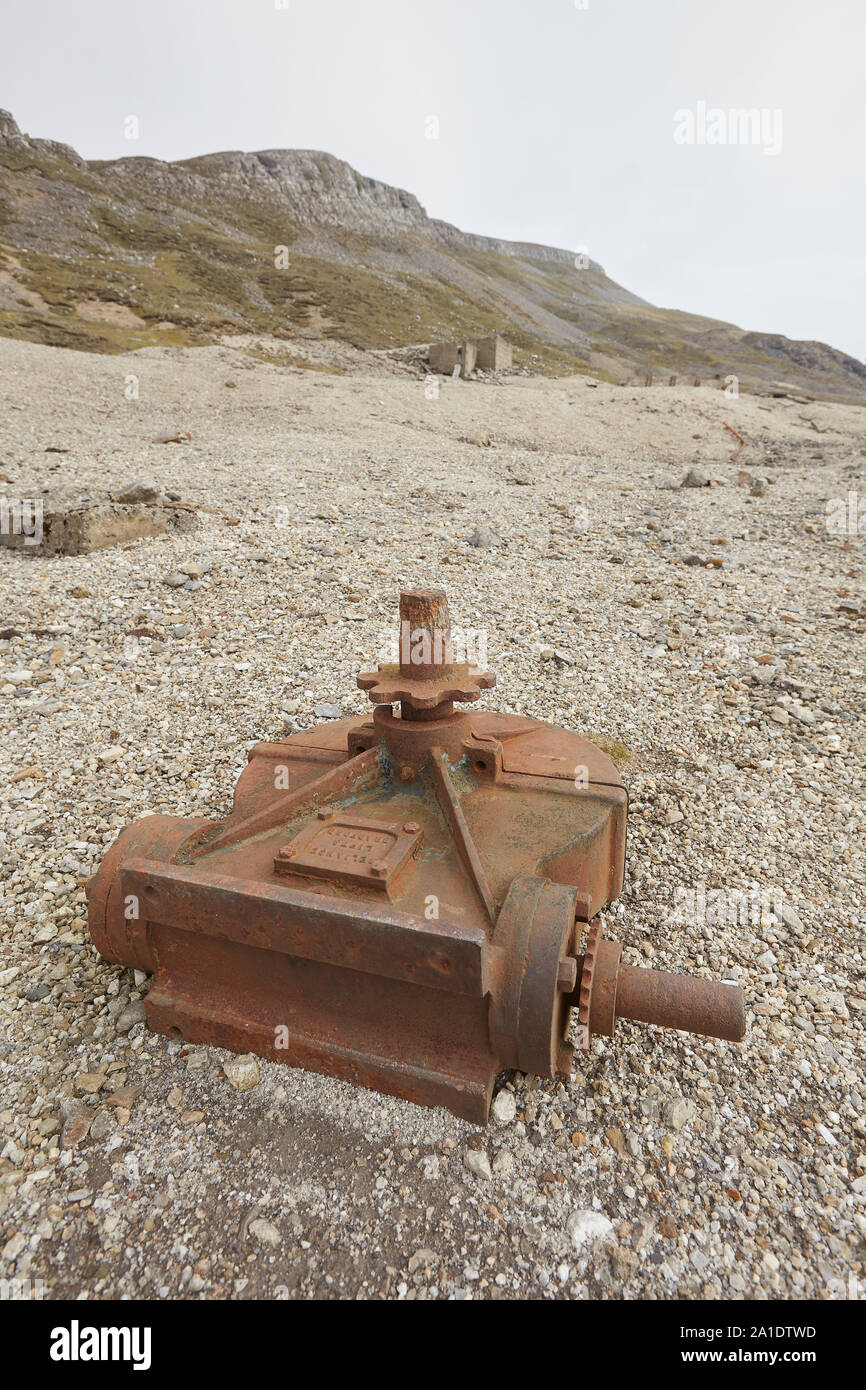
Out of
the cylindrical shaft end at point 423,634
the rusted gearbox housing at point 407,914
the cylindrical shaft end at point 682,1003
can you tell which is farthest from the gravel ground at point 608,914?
the cylindrical shaft end at point 423,634

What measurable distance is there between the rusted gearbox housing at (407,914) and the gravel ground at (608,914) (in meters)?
0.25

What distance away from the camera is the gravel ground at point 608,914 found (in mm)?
1891

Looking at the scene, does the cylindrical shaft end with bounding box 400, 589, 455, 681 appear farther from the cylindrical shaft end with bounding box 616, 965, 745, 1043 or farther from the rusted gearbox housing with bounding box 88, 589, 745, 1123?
the cylindrical shaft end with bounding box 616, 965, 745, 1043

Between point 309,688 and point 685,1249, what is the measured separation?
3.84m

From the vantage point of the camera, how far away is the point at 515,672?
5.35m

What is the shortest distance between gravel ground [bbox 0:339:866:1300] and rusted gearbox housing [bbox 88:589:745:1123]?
25 centimetres

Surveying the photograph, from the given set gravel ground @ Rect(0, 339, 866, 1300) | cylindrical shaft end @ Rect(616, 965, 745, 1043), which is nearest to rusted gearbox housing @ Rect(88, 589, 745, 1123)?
cylindrical shaft end @ Rect(616, 965, 745, 1043)

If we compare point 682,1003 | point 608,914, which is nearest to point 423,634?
point 682,1003

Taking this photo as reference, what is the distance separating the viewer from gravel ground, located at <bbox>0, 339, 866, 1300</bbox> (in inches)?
74.4

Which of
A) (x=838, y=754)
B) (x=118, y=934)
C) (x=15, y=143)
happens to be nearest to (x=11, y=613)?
(x=118, y=934)

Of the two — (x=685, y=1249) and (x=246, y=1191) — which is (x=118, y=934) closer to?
(x=246, y=1191)

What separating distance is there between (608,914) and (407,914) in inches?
61.1
